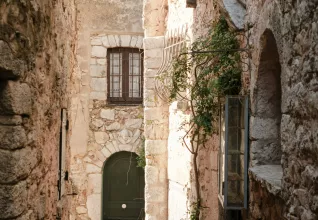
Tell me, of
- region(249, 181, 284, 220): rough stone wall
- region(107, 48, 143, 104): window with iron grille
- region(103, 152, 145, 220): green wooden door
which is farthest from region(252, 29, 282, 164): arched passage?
region(103, 152, 145, 220): green wooden door

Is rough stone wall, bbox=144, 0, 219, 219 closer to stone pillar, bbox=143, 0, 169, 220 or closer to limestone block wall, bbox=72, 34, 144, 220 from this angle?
stone pillar, bbox=143, 0, 169, 220

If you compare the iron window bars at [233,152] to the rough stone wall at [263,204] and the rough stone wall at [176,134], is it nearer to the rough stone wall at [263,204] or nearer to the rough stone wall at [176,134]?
the rough stone wall at [263,204]

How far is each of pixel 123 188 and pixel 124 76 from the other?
2.58 meters

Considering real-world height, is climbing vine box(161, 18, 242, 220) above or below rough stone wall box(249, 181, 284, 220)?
above

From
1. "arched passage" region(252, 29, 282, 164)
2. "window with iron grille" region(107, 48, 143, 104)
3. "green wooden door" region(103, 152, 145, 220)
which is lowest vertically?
"green wooden door" region(103, 152, 145, 220)

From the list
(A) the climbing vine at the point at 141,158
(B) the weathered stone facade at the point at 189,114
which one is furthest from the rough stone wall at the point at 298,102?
(A) the climbing vine at the point at 141,158

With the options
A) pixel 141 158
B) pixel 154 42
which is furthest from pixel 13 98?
pixel 141 158

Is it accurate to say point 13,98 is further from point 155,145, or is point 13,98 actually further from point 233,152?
point 155,145

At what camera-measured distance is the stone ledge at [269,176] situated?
3.39 meters

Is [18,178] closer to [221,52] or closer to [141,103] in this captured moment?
[221,52]

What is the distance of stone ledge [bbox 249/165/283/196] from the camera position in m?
3.39

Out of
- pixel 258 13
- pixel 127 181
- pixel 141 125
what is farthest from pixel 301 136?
pixel 127 181

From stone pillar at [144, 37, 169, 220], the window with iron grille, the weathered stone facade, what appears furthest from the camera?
the window with iron grille

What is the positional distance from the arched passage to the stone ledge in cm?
11
